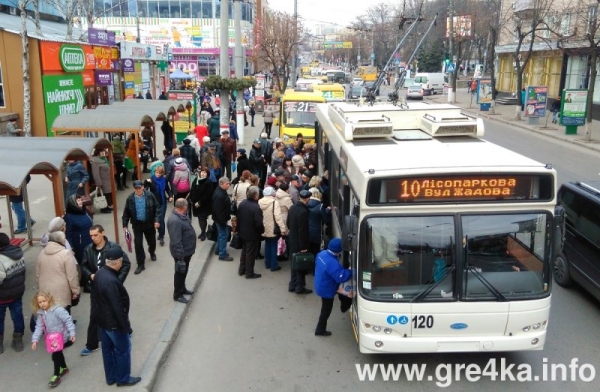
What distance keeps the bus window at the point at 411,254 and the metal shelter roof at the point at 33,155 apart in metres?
4.65

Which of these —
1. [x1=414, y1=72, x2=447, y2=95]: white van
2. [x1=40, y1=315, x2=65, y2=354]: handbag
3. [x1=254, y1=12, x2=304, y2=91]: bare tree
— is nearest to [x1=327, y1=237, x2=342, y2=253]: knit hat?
[x1=40, y1=315, x2=65, y2=354]: handbag

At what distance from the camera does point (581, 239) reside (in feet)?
28.1

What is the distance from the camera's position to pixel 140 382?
6.29 metres

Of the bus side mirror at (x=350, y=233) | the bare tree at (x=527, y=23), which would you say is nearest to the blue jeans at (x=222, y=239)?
the bus side mirror at (x=350, y=233)

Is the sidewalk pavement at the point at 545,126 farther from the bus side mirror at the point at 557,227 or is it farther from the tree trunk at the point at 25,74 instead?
the tree trunk at the point at 25,74

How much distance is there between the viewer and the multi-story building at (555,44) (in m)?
31.0

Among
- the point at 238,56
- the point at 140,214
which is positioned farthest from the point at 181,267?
the point at 238,56

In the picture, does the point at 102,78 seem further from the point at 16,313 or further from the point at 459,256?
the point at 459,256

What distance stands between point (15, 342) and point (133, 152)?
9786 millimetres

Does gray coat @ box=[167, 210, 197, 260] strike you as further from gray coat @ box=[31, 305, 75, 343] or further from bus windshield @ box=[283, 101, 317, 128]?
bus windshield @ box=[283, 101, 317, 128]

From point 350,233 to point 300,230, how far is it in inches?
112

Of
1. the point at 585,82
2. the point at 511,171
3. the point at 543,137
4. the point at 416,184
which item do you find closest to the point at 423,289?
the point at 416,184

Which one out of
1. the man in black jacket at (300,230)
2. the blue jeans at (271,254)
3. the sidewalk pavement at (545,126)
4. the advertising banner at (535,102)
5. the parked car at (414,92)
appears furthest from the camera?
the parked car at (414,92)

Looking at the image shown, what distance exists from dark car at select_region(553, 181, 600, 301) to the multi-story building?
18786mm
